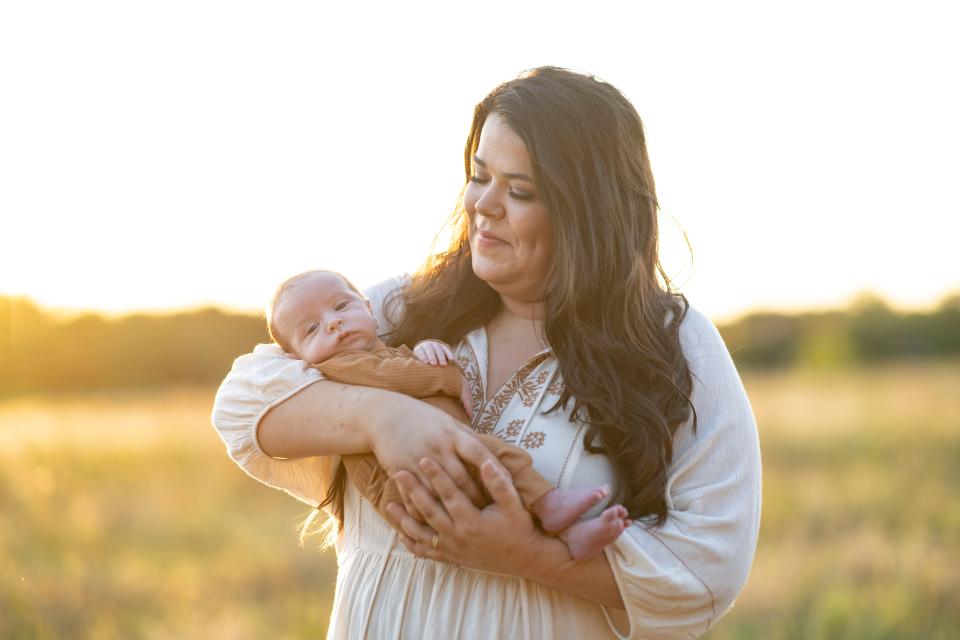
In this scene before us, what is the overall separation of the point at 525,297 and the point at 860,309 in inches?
1022

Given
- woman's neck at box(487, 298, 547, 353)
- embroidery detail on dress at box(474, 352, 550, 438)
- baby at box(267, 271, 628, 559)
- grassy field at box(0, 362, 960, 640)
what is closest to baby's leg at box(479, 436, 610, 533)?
baby at box(267, 271, 628, 559)

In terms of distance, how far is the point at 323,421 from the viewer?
2680 millimetres

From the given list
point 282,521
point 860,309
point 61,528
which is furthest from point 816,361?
point 61,528

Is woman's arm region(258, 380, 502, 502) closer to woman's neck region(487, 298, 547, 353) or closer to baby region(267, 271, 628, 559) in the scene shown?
baby region(267, 271, 628, 559)

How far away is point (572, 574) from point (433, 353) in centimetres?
63

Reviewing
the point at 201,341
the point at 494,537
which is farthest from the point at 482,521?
the point at 201,341

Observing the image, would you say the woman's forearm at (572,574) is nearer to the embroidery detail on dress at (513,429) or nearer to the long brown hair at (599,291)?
the long brown hair at (599,291)

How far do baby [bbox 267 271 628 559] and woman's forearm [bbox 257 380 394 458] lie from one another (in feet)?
0.22

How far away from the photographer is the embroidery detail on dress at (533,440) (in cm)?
271

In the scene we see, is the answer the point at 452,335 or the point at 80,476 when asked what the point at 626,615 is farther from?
the point at 80,476

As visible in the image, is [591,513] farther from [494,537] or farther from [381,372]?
[381,372]

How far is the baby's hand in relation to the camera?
2783mm

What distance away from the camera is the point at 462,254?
10.4 ft

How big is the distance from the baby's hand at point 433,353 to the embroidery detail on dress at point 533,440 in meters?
0.26
